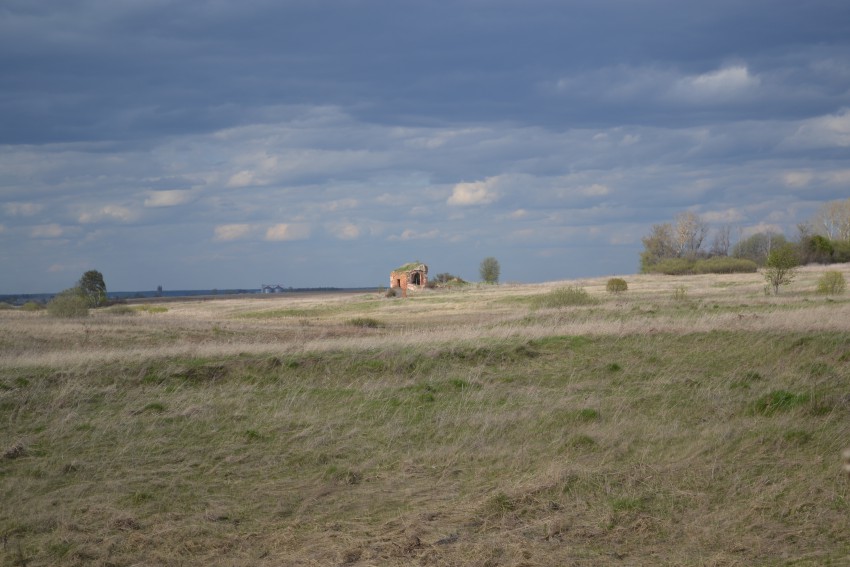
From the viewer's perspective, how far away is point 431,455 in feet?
35.9

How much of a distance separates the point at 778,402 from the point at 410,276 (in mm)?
87431

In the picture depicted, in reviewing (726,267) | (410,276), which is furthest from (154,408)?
(726,267)

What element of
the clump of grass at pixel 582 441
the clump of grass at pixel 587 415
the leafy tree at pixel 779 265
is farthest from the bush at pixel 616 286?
the clump of grass at pixel 582 441

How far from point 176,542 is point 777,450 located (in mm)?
7976

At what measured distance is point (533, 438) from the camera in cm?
1168

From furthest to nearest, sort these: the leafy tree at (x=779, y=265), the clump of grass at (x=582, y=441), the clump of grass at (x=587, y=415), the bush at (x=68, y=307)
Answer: the bush at (x=68, y=307) → the leafy tree at (x=779, y=265) → the clump of grass at (x=587, y=415) → the clump of grass at (x=582, y=441)

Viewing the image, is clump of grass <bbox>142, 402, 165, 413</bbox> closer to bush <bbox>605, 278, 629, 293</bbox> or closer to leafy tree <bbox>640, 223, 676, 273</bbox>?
bush <bbox>605, 278, 629, 293</bbox>

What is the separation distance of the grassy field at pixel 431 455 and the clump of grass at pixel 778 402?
62mm

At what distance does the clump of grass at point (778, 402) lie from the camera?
12.8m

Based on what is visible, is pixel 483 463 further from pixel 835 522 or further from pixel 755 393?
pixel 755 393

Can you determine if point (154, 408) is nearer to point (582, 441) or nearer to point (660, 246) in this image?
point (582, 441)

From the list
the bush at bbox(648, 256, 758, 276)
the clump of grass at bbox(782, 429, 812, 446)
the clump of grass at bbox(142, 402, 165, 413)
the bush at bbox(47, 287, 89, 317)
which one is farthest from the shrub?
the clump of grass at bbox(782, 429, 812, 446)

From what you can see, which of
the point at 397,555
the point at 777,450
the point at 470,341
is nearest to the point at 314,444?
the point at 397,555

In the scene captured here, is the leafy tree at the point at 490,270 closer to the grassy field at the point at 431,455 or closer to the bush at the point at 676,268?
the bush at the point at 676,268
